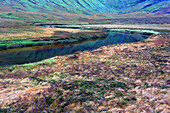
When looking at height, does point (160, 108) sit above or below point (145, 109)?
above

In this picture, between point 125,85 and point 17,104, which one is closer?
point 17,104

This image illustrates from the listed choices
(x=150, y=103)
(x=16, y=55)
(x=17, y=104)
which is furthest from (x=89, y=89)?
(x=16, y=55)

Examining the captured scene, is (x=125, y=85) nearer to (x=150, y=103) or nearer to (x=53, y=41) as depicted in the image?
(x=150, y=103)

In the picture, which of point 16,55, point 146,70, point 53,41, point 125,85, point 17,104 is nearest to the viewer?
point 17,104

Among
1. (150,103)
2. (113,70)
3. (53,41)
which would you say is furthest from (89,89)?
(53,41)

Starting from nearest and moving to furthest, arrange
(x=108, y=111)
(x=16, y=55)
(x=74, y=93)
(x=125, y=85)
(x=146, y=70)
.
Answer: (x=108, y=111) → (x=74, y=93) → (x=125, y=85) → (x=146, y=70) → (x=16, y=55)

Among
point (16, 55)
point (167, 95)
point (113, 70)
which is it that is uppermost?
point (167, 95)

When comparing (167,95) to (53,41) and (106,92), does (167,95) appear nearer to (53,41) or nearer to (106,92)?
(106,92)

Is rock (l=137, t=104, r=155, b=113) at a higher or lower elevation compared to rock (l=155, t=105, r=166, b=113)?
lower

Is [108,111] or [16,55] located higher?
[108,111]

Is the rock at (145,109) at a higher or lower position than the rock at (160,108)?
lower
